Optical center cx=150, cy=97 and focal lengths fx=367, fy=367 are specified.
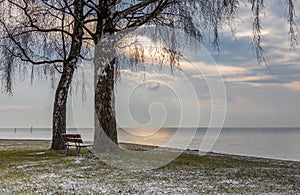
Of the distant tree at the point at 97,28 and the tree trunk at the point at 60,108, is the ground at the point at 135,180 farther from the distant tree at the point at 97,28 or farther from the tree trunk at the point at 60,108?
the tree trunk at the point at 60,108

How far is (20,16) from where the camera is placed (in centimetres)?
1372

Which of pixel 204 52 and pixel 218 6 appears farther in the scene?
pixel 204 52

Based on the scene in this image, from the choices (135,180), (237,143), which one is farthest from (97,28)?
(237,143)

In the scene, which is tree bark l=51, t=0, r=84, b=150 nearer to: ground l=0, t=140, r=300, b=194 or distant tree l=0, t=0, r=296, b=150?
distant tree l=0, t=0, r=296, b=150

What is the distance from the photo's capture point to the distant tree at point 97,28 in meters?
10.2

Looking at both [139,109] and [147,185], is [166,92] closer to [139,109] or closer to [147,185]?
[139,109]

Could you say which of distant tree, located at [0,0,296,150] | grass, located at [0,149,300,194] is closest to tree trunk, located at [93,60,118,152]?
distant tree, located at [0,0,296,150]

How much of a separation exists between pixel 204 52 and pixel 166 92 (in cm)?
205

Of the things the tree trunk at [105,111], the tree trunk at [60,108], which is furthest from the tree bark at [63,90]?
the tree trunk at [105,111]

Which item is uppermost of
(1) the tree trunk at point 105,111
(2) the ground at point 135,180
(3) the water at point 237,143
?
(1) the tree trunk at point 105,111

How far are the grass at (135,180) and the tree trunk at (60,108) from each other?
3.74 meters

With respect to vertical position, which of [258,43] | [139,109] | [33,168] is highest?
[258,43]

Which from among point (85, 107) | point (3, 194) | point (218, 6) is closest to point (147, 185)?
point (3, 194)

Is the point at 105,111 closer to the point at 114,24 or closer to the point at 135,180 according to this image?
the point at 114,24
